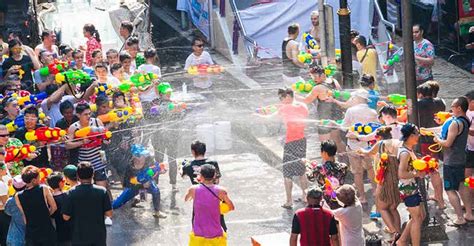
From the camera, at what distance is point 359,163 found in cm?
1434

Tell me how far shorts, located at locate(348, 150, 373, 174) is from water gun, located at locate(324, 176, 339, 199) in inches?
55.1

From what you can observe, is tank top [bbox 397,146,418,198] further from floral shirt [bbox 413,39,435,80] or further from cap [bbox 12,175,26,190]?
floral shirt [bbox 413,39,435,80]

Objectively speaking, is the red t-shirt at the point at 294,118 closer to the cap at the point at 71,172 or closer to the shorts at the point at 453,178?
the shorts at the point at 453,178

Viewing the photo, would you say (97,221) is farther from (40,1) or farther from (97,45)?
(40,1)

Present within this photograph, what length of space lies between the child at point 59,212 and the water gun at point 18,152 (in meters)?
1.10

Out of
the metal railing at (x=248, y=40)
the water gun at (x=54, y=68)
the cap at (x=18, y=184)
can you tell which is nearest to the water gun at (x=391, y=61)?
the metal railing at (x=248, y=40)

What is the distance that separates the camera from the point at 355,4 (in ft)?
71.4

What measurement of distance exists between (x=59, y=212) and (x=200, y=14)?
14.2m

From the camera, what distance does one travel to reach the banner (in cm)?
2522

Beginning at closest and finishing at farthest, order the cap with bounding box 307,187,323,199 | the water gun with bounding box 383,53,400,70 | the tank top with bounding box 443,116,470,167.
Result: 1. the cap with bounding box 307,187,323,199
2. the tank top with bounding box 443,116,470,167
3. the water gun with bounding box 383,53,400,70

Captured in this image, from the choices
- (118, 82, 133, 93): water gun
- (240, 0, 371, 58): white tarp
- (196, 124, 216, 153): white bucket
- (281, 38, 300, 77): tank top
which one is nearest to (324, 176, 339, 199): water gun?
(196, 124, 216, 153): white bucket

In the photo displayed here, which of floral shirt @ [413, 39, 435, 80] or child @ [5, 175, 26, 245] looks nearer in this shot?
child @ [5, 175, 26, 245]

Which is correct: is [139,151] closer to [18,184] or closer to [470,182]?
[18,184]

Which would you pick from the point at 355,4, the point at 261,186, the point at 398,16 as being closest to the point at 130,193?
the point at 261,186
